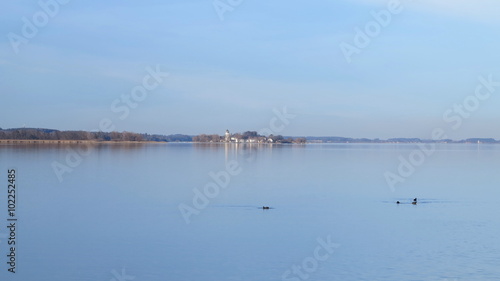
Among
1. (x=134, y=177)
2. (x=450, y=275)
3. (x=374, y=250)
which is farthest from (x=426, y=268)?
(x=134, y=177)

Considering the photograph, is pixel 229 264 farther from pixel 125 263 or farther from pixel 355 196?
pixel 355 196

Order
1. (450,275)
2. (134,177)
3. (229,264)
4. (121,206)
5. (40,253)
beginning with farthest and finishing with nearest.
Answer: (134,177) → (121,206) → (40,253) → (229,264) → (450,275)

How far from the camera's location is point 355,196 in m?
22.2

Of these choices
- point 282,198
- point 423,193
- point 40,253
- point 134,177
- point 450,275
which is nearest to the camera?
point 450,275

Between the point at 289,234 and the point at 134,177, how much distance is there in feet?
52.0

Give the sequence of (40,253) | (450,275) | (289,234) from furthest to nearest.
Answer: (289,234) < (40,253) < (450,275)

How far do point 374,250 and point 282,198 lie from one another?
28.2 ft

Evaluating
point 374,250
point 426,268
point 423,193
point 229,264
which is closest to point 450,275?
point 426,268

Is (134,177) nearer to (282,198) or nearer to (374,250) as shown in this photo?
(282,198)

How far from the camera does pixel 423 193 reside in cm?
2372

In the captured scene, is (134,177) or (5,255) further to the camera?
(134,177)

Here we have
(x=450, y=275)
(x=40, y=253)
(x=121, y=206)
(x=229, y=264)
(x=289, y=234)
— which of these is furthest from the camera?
(x=121, y=206)

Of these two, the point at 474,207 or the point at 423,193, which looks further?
the point at 423,193

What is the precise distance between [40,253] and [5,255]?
675 millimetres
